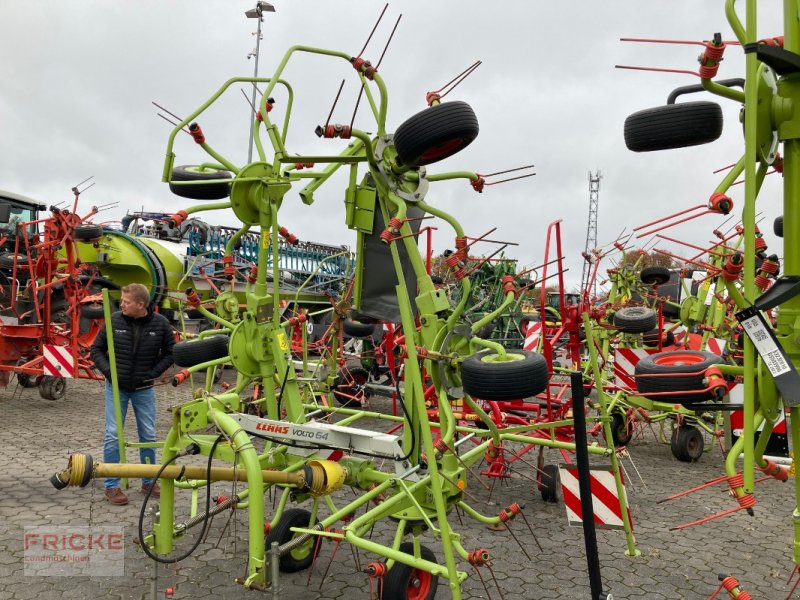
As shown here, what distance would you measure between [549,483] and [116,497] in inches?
136

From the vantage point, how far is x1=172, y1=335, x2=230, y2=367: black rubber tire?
5055 mm

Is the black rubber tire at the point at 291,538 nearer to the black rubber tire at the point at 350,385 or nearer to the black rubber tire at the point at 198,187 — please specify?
the black rubber tire at the point at 198,187

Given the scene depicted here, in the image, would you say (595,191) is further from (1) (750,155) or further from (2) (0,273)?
(1) (750,155)

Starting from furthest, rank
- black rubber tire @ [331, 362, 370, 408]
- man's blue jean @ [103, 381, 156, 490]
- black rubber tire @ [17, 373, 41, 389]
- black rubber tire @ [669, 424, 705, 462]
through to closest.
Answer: black rubber tire @ [17, 373, 41, 389], black rubber tire @ [331, 362, 370, 408], black rubber tire @ [669, 424, 705, 462], man's blue jean @ [103, 381, 156, 490]

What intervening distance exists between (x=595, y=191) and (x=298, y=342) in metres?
14.5

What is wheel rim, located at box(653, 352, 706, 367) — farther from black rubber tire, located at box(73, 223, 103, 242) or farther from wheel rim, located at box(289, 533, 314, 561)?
black rubber tire, located at box(73, 223, 103, 242)

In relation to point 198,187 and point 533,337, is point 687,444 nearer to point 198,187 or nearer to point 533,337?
point 533,337

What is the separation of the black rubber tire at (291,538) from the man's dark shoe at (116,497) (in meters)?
1.69

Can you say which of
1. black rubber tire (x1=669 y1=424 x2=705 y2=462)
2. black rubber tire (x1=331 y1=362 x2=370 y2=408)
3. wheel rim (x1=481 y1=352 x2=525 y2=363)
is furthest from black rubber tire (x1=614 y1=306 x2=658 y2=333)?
wheel rim (x1=481 y1=352 x2=525 y2=363)

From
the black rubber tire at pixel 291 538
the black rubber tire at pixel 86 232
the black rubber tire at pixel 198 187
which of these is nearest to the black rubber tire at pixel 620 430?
the black rubber tire at pixel 291 538

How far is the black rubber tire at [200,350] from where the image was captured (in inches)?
199

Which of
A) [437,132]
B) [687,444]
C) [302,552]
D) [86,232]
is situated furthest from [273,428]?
[86,232]

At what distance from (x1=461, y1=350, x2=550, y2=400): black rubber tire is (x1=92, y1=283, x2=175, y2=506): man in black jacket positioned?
3.05m

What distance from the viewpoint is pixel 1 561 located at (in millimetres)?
3979
